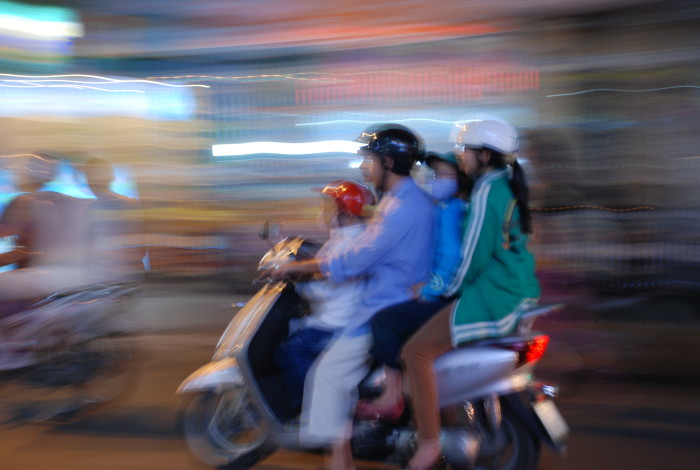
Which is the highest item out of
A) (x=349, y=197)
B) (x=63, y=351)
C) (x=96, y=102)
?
(x=96, y=102)

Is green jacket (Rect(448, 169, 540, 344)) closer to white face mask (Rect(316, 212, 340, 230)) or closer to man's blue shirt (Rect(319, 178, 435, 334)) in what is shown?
man's blue shirt (Rect(319, 178, 435, 334))

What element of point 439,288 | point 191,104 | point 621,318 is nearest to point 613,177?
point 621,318

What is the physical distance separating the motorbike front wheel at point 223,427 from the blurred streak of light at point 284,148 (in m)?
4.47

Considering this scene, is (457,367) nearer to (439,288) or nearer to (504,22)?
(439,288)

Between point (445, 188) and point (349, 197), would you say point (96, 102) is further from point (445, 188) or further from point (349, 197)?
point (445, 188)

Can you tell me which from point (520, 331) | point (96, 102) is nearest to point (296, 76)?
point (96, 102)

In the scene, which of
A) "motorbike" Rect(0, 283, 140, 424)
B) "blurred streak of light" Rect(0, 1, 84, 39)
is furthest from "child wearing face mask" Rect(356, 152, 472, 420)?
"blurred streak of light" Rect(0, 1, 84, 39)

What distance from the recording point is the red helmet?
3.93 metres

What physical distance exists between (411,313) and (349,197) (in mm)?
596

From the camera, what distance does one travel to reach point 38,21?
8.90 m

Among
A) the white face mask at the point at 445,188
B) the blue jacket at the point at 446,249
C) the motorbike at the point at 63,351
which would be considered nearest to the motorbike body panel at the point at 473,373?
the blue jacket at the point at 446,249

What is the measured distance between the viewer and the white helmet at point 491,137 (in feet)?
12.1

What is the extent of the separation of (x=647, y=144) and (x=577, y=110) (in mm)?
630

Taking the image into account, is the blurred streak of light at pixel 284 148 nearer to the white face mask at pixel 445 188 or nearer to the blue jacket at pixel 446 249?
the white face mask at pixel 445 188
